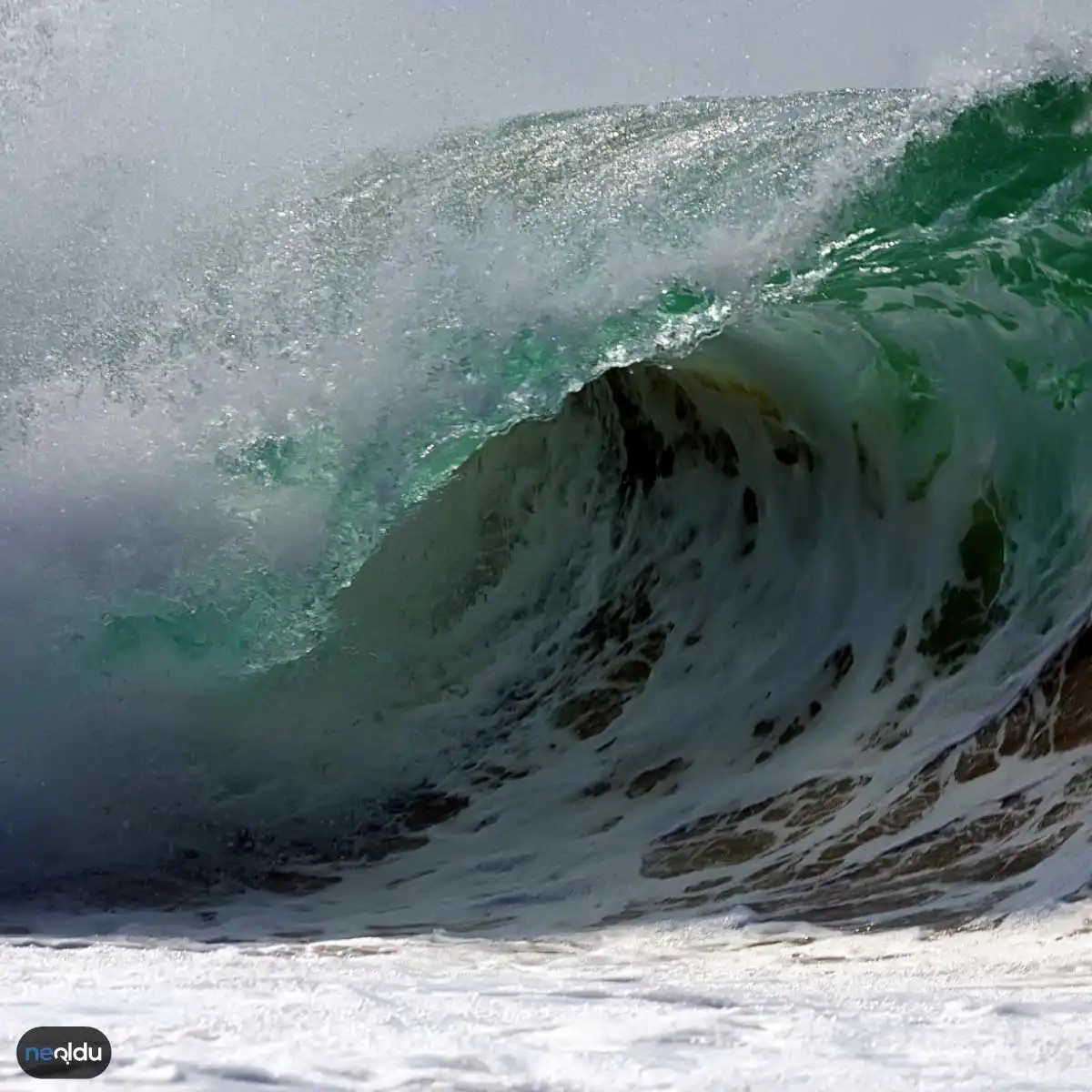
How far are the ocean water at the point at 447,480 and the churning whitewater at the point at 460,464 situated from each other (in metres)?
0.01

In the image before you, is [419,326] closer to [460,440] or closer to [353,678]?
[460,440]

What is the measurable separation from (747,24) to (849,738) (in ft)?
9.16

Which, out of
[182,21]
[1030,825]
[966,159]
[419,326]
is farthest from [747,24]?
[1030,825]

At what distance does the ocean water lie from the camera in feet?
16.4

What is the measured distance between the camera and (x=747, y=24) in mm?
5750

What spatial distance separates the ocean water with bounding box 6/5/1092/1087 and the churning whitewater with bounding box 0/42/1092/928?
0.05 ft
